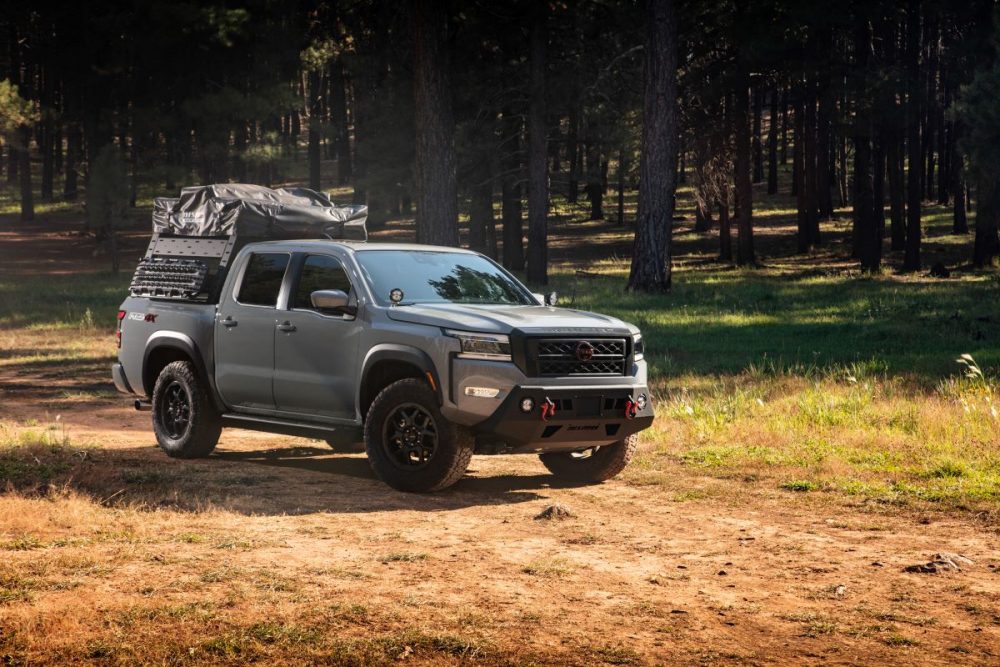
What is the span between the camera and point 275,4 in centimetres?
4956

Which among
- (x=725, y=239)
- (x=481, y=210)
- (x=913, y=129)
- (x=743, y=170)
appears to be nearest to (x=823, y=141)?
(x=725, y=239)

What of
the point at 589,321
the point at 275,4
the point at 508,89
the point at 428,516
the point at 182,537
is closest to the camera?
the point at 182,537

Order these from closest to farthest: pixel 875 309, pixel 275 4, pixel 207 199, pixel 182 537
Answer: pixel 182 537, pixel 207 199, pixel 875 309, pixel 275 4

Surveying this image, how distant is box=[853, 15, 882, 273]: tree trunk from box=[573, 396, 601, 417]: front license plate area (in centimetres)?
3212

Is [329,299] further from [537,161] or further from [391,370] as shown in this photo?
[537,161]

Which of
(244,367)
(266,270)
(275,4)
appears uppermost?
(275,4)

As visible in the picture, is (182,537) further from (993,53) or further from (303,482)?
(993,53)

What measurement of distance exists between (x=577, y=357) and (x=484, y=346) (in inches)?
29.8

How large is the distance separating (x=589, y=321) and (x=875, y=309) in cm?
1841

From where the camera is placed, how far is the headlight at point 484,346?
31.9ft

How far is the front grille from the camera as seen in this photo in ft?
32.1

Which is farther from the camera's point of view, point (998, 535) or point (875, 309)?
point (875, 309)

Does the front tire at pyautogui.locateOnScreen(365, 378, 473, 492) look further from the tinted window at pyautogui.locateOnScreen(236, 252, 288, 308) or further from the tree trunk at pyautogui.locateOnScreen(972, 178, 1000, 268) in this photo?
the tree trunk at pyautogui.locateOnScreen(972, 178, 1000, 268)

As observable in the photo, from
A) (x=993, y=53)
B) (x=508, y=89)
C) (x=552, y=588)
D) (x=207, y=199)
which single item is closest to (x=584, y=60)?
(x=508, y=89)
